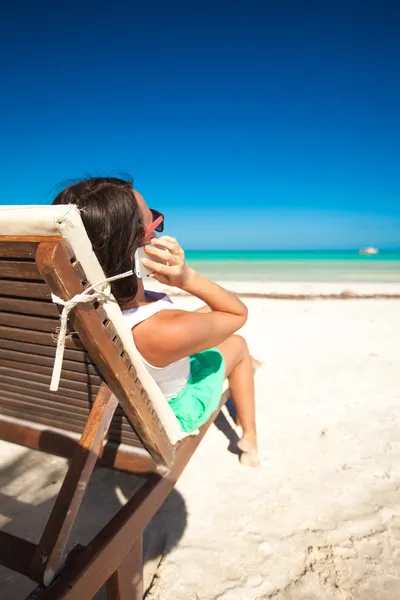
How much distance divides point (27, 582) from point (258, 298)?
8.40 metres

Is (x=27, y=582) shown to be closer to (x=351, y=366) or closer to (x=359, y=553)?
(x=359, y=553)

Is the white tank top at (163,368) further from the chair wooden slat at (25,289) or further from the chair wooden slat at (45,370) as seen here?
the chair wooden slat at (25,289)

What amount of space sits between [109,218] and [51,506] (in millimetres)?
1779

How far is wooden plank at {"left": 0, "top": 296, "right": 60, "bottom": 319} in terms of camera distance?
107 centimetres

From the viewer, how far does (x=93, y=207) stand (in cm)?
118

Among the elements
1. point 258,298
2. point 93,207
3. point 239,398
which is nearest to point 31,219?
point 93,207

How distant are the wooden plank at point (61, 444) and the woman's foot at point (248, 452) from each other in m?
0.91

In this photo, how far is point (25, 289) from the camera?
1.05m

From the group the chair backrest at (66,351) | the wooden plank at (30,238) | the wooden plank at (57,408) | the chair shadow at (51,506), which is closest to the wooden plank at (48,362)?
the chair backrest at (66,351)

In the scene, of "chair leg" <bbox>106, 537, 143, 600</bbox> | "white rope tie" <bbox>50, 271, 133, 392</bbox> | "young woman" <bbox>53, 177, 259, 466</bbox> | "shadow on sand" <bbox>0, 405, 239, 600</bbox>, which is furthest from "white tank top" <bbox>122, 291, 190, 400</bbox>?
"chair leg" <bbox>106, 537, 143, 600</bbox>

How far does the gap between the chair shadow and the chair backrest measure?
0.56m

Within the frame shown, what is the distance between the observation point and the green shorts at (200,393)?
5.85 ft

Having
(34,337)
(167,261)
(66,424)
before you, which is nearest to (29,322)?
(34,337)

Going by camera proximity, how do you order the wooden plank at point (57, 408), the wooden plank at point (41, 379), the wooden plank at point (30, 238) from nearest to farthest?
the wooden plank at point (30, 238) < the wooden plank at point (41, 379) < the wooden plank at point (57, 408)
